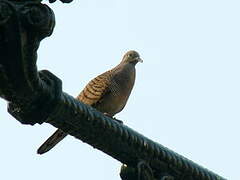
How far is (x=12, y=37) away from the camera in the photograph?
251cm

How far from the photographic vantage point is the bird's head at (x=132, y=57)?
11.3 metres

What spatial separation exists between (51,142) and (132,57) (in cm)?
333

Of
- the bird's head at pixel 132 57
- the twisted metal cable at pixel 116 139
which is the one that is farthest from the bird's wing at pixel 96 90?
the twisted metal cable at pixel 116 139

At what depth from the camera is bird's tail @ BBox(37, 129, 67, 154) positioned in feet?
26.1

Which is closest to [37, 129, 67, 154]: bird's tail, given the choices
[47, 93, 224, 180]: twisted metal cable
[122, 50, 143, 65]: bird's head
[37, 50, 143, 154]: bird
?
[37, 50, 143, 154]: bird

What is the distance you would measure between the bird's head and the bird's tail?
8.26 ft

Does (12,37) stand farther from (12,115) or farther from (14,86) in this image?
(12,115)

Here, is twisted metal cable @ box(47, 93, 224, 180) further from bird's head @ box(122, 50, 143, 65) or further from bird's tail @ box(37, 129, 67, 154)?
bird's head @ box(122, 50, 143, 65)

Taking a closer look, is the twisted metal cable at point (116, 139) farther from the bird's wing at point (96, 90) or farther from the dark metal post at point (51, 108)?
the bird's wing at point (96, 90)

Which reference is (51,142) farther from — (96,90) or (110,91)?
(110,91)

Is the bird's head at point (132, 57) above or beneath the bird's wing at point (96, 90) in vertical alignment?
above

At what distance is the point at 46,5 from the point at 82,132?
0.69m

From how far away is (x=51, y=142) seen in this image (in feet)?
27.9

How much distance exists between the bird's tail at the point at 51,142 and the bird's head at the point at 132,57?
252 cm
